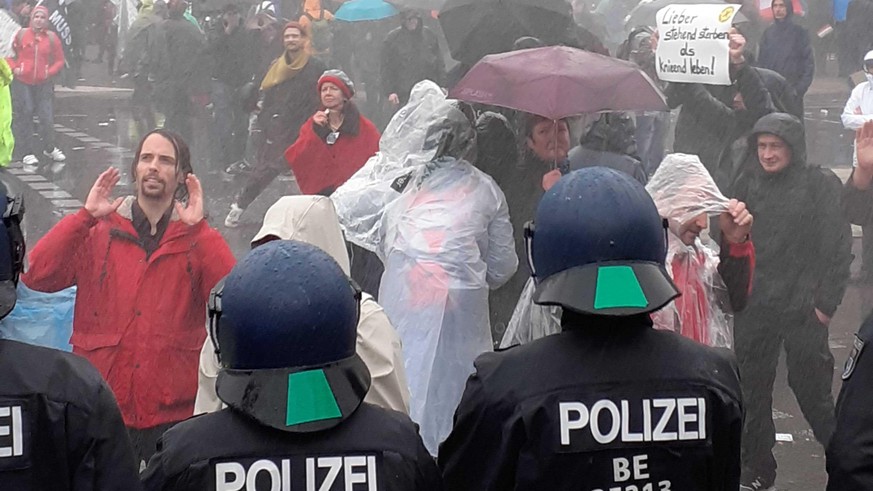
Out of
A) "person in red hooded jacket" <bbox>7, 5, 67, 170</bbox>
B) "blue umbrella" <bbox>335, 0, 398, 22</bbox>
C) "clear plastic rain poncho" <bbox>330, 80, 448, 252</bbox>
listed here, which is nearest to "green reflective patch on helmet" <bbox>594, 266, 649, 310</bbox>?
"clear plastic rain poncho" <bbox>330, 80, 448, 252</bbox>

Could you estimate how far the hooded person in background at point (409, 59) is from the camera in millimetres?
13414

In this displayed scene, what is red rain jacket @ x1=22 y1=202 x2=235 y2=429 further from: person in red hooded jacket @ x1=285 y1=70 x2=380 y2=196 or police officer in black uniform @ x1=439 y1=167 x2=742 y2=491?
person in red hooded jacket @ x1=285 y1=70 x2=380 y2=196

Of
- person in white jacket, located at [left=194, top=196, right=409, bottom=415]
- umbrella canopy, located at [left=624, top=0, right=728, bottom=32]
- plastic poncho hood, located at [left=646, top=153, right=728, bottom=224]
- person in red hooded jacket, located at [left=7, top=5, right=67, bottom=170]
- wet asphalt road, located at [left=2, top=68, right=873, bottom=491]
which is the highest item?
umbrella canopy, located at [left=624, top=0, right=728, bottom=32]

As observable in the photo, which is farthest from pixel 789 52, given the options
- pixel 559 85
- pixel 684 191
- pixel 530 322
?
pixel 530 322

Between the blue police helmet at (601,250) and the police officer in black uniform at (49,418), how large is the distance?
3.05 feet

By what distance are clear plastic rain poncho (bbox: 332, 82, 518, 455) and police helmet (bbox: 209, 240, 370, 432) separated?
9.14ft

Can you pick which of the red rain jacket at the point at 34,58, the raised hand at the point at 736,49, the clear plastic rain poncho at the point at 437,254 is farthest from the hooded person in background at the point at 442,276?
the red rain jacket at the point at 34,58

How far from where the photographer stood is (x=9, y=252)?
2.45 m

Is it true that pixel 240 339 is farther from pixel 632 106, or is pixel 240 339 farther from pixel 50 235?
pixel 632 106

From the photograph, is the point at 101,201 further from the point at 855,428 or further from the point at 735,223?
the point at 855,428

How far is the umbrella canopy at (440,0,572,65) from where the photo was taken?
10.0m

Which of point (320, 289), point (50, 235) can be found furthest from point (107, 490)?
point (50, 235)

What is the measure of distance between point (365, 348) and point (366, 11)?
12388 millimetres

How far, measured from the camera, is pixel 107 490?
8.22ft
